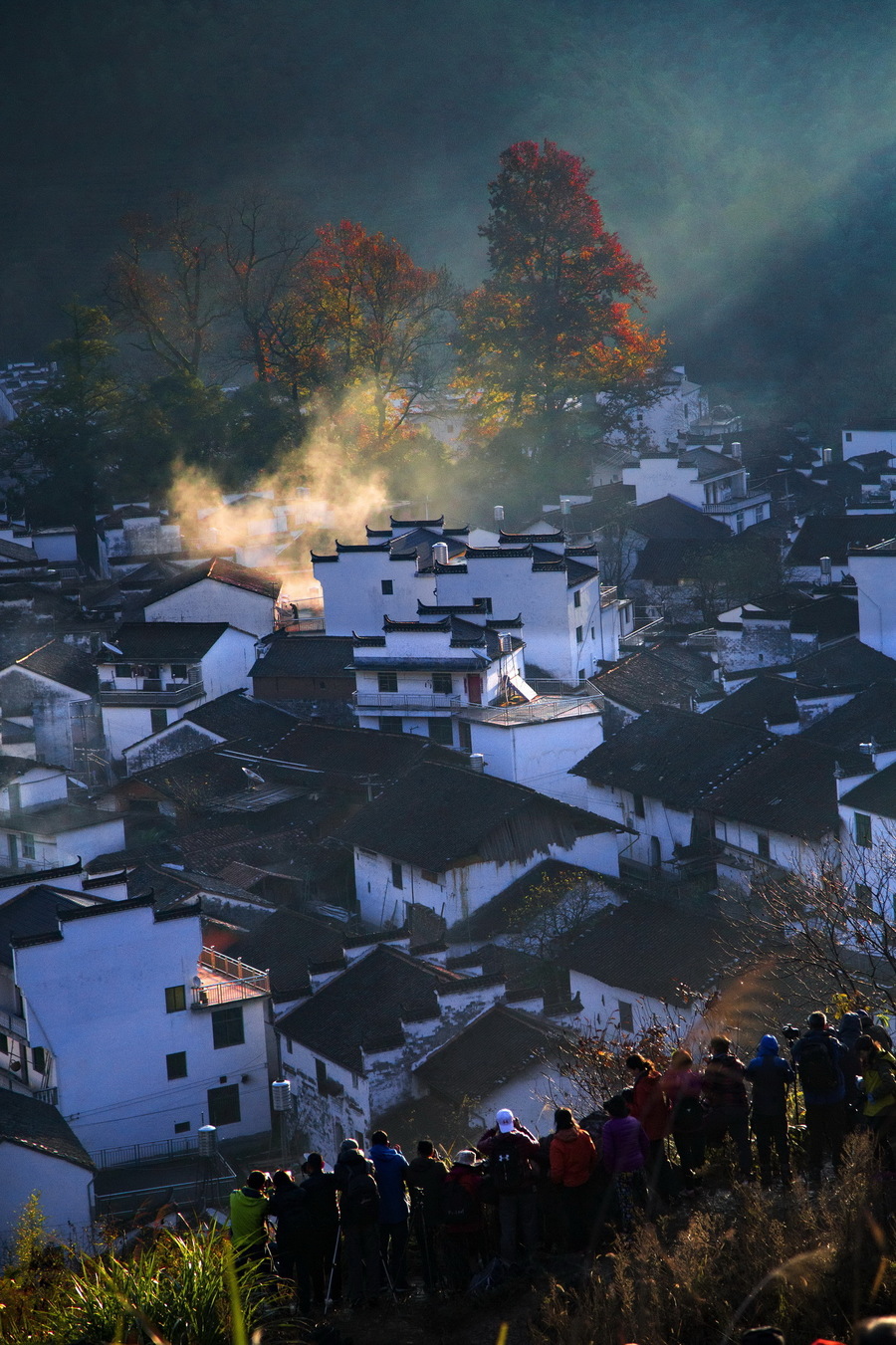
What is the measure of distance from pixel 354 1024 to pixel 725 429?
4739cm

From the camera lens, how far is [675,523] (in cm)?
4416

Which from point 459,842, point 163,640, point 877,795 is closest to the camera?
point 877,795

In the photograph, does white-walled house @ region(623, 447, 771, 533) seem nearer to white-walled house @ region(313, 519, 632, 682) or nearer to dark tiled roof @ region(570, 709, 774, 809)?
white-walled house @ region(313, 519, 632, 682)

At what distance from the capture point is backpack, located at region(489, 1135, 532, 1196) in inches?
337

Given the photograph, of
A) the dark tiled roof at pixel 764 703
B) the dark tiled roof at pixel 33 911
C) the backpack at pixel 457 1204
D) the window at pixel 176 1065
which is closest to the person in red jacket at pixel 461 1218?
the backpack at pixel 457 1204

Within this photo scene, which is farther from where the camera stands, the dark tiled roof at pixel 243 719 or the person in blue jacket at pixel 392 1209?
the dark tiled roof at pixel 243 719

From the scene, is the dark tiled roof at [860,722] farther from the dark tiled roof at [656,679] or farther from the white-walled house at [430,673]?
the white-walled house at [430,673]

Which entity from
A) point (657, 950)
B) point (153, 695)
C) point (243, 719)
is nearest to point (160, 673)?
point (153, 695)

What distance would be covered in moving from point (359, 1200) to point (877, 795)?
13.9m

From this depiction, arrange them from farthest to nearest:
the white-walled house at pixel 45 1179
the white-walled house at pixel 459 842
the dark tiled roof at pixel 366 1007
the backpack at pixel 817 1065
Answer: the white-walled house at pixel 459 842
the dark tiled roof at pixel 366 1007
the white-walled house at pixel 45 1179
the backpack at pixel 817 1065

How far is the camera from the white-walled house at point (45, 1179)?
15523mm

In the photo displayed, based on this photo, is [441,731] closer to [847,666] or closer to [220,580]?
[847,666]

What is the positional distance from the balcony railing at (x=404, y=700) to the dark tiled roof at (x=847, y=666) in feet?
23.5

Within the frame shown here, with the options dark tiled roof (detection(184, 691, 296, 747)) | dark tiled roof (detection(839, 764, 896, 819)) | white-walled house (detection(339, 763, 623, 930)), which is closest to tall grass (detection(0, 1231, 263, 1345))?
dark tiled roof (detection(839, 764, 896, 819))
